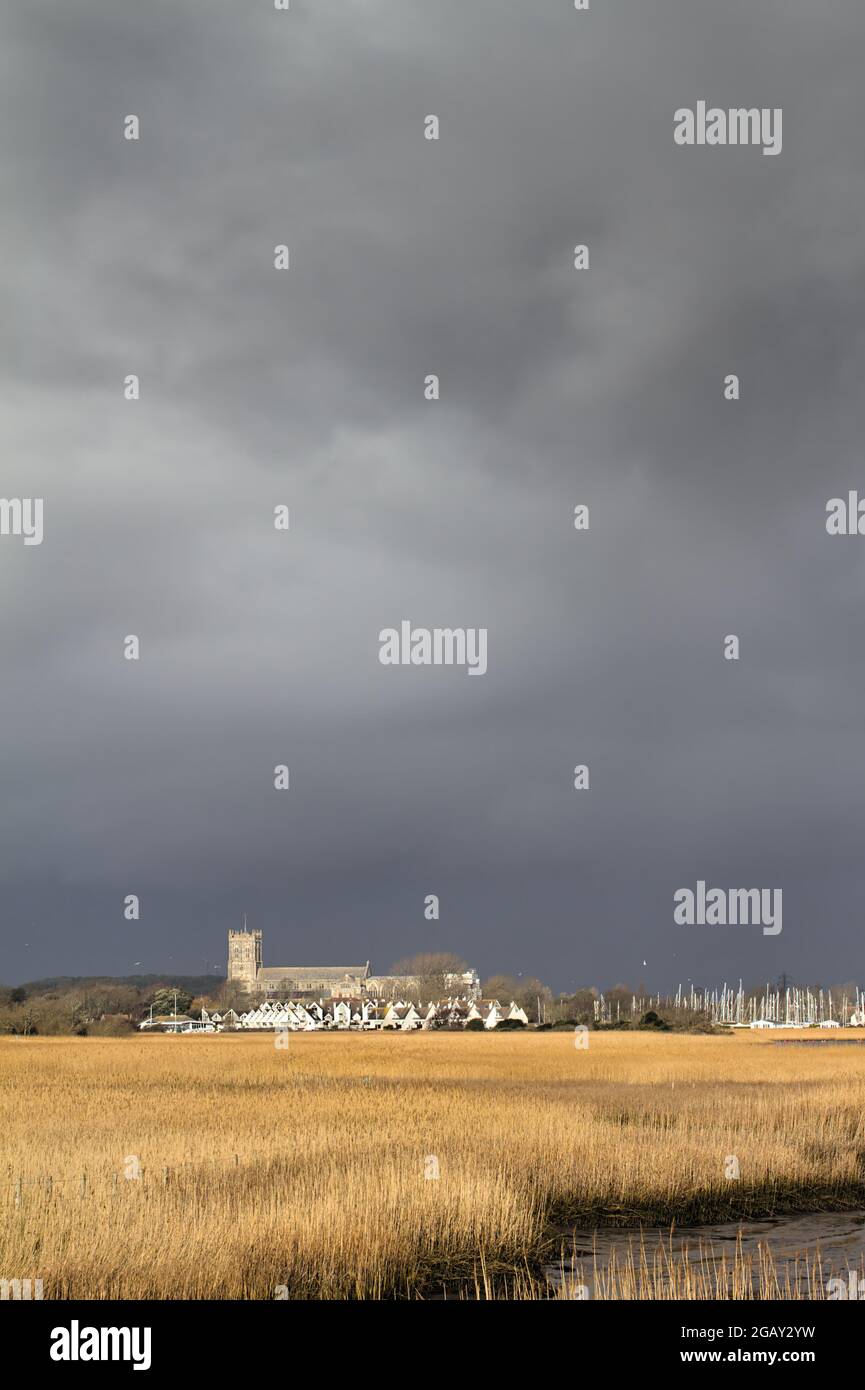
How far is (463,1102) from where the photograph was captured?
31719mm

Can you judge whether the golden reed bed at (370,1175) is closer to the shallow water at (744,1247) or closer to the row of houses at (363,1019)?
the shallow water at (744,1247)

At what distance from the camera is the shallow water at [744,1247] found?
15609 millimetres

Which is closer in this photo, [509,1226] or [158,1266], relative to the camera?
[158,1266]

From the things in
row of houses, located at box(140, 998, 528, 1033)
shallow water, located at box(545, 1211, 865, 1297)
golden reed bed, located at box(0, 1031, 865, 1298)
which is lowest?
shallow water, located at box(545, 1211, 865, 1297)

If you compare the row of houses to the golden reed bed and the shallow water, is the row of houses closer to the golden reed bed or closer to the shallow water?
the golden reed bed

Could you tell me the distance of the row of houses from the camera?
146500mm

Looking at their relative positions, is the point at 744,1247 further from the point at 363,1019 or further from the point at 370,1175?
the point at 363,1019

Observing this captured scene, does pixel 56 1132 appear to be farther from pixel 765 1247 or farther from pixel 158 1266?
pixel 765 1247

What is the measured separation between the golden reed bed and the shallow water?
0.64 m

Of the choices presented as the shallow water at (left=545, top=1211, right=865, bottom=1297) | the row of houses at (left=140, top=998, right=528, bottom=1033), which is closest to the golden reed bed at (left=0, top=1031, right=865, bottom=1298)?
the shallow water at (left=545, top=1211, right=865, bottom=1297)

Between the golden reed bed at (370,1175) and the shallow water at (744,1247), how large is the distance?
25.3 inches

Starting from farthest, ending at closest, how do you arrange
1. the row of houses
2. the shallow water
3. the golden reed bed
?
the row of houses < the shallow water < the golden reed bed
